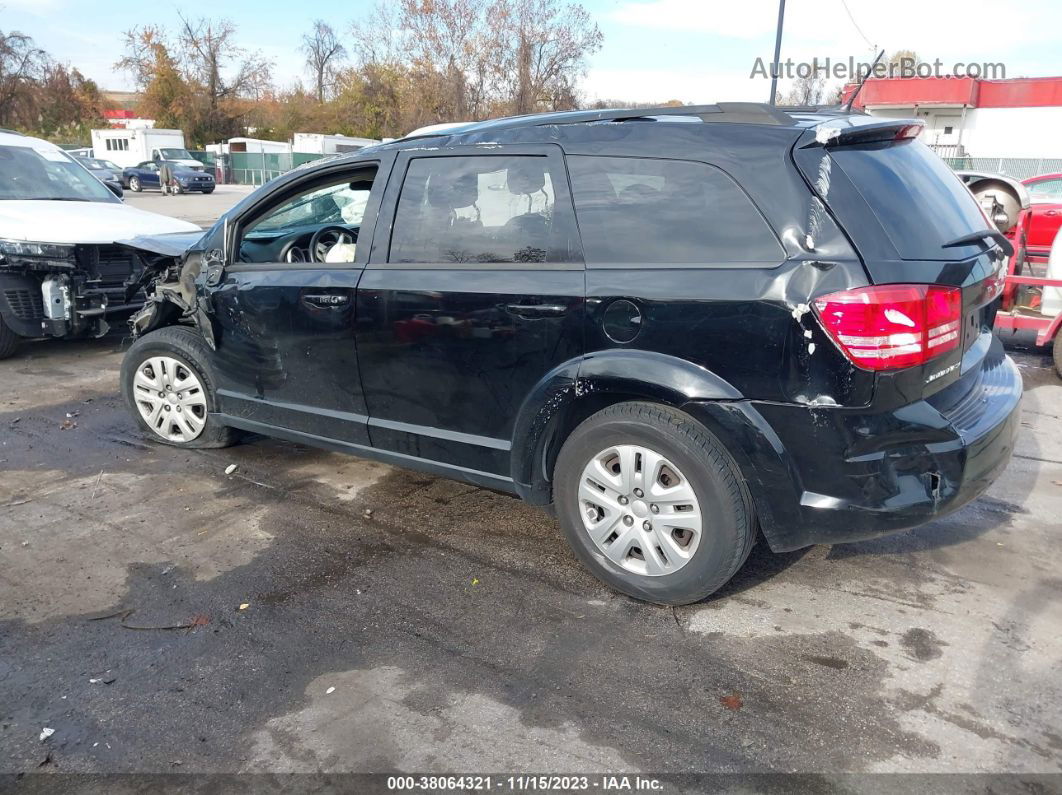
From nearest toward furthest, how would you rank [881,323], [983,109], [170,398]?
[881,323] < [170,398] < [983,109]

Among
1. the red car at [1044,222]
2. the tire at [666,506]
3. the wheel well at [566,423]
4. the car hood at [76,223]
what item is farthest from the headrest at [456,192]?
the red car at [1044,222]

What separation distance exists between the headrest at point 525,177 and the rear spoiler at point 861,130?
1083 millimetres

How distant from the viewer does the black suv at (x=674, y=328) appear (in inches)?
114

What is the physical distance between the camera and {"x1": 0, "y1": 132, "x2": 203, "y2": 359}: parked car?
6906 millimetres

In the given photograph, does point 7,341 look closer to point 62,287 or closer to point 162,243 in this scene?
point 62,287

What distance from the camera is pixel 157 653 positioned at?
3.10 meters

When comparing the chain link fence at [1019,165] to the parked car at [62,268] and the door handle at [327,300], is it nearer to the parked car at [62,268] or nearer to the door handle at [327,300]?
the parked car at [62,268]

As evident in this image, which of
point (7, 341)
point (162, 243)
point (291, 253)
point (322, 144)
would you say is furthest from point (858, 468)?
point (322, 144)

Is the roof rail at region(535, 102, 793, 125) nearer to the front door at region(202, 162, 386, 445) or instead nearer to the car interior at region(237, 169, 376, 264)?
the front door at region(202, 162, 386, 445)

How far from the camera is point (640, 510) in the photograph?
10.8 ft

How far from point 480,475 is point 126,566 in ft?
5.48

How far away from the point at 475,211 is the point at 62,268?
4.98 m

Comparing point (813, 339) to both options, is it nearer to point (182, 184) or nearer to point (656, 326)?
point (656, 326)

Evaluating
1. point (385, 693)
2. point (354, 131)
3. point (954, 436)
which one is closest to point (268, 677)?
point (385, 693)
